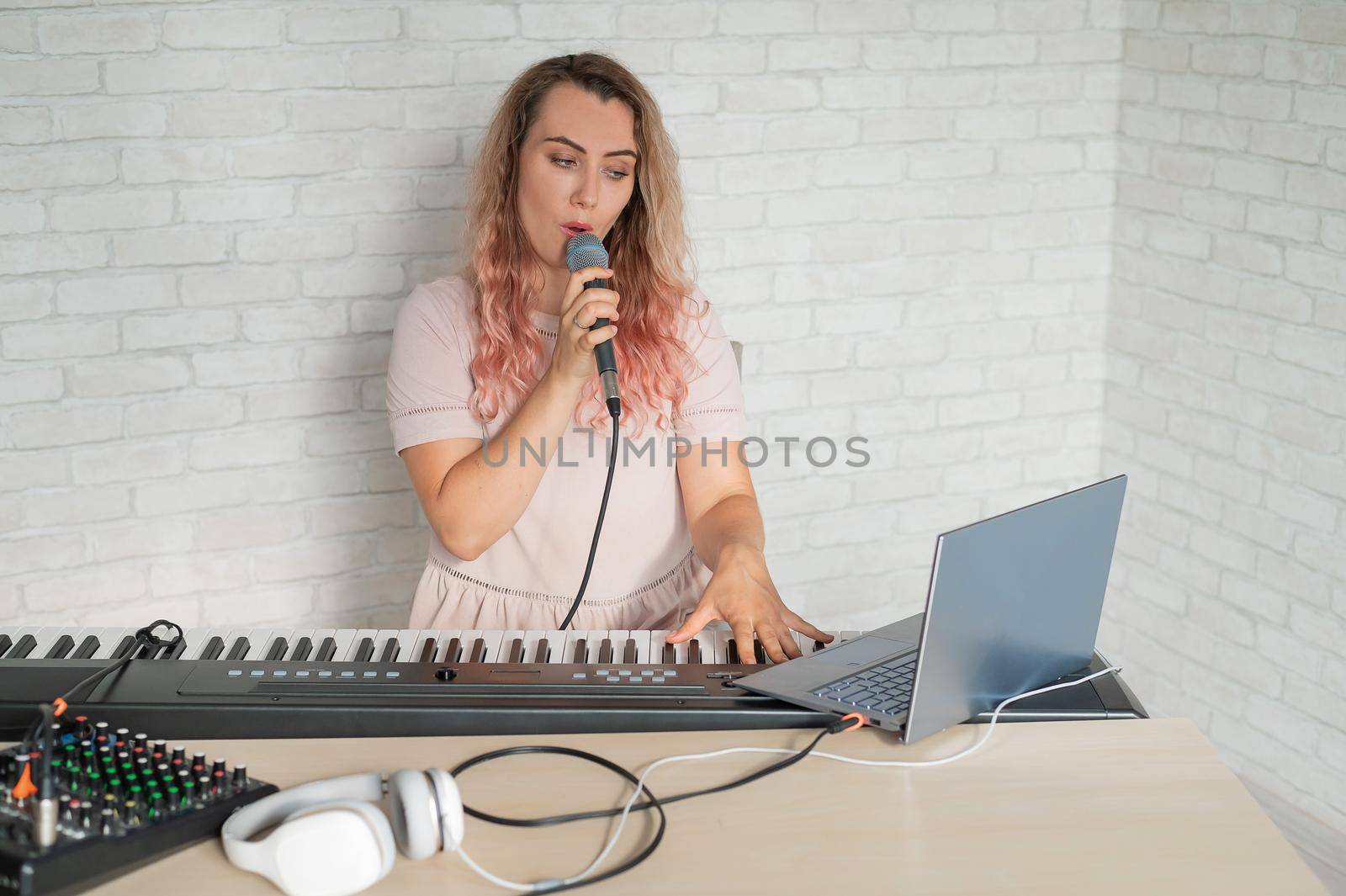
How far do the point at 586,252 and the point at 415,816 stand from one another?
921 mm

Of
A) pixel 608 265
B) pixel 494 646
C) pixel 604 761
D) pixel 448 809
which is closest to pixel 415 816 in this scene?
pixel 448 809

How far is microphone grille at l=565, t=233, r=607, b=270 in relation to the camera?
1762 millimetres

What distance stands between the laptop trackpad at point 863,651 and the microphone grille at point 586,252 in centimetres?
62

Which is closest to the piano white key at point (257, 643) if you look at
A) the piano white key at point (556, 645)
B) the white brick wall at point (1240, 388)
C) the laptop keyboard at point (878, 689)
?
the piano white key at point (556, 645)

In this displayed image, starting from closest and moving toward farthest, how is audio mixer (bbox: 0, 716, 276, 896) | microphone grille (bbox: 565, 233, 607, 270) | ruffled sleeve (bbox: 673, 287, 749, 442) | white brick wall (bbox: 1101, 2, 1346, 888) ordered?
1. audio mixer (bbox: 0, 716, 276, 896)
2. microphone grille (bbox: 565, 233, 607, 270)
3. ruffled sleeve (bbox: 673, 287, 749, 442)
4. white brick wall (bbox: 1101, 2, 1346, 888)

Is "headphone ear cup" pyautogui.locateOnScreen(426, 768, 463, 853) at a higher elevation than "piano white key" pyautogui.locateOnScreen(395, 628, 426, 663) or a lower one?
higher

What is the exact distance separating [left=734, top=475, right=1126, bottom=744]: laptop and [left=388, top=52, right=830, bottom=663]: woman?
496 millimetres

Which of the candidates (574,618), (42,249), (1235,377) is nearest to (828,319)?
(1235,377)

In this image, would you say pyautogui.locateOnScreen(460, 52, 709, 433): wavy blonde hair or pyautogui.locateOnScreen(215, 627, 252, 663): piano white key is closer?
pyautogui.locateOnScreen(215, 627, 252, 663): piano white key

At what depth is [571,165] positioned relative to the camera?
1981 mm

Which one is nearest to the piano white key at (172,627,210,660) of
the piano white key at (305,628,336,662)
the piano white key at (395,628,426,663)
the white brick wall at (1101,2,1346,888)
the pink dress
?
the piano white key at (305,628,336,662)

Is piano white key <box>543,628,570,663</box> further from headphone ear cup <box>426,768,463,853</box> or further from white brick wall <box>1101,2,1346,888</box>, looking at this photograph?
white brick wall <box>1101,2,1346,888</box>

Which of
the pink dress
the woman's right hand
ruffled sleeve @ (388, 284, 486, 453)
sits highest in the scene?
the woman's right hand

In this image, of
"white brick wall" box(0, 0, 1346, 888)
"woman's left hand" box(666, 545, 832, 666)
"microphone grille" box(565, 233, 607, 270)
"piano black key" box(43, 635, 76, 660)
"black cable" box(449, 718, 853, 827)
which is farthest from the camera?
"white brick wall" box(0, 0, 1346, 888)
